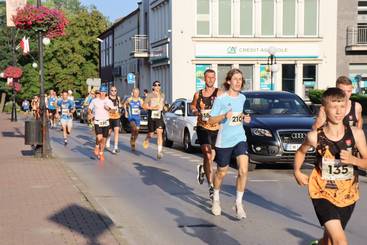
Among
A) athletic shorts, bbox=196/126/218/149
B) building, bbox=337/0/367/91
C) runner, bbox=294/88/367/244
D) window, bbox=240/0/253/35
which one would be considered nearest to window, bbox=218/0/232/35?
window, bbox=240/0/253/35

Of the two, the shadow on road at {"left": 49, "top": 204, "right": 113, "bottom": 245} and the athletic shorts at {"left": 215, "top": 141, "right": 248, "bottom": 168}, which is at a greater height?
the athletic shorts at {"left": 215, "top": 141, "right": 248, "bottom": 168}

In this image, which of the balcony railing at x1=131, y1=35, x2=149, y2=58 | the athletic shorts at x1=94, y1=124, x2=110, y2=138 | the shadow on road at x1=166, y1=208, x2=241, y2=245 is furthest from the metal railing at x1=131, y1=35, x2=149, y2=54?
the shadow on road at x1=166, y1=208, x2=241, y2=245

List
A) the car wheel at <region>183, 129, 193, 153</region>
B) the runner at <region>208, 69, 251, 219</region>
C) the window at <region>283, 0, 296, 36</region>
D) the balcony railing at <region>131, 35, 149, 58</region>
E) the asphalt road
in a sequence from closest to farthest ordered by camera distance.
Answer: the asphalt road
the runner at <region>208, 69, 251, 219</region>
the car wheel at <region>183, 129, 193, 153</region>
the window at <region>283, 0, 296, 36</region>
the balcony railing at <region>131, 35, 149, 58</region>

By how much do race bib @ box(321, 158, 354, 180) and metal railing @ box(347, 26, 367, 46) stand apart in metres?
39.6

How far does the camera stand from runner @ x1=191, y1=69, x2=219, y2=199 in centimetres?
979

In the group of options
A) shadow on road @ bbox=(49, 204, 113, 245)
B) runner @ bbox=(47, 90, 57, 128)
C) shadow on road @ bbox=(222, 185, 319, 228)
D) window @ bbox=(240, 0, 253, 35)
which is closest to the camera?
shadow on road @ bbox=(49, 204, 113, 245)

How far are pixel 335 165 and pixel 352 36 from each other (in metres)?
40.0

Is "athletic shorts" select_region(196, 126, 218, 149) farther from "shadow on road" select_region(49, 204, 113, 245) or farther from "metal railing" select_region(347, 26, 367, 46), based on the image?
"metal railing" select_region(347, 26, 367, 46)

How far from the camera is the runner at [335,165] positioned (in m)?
5.09

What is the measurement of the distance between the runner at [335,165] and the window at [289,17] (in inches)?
1533

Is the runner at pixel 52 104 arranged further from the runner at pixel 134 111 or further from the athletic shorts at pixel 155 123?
the athletic shorts at pixel 155 123

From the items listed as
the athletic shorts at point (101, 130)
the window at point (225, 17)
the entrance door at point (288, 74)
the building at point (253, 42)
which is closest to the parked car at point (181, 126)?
the athletic shorts at point (101, 130)

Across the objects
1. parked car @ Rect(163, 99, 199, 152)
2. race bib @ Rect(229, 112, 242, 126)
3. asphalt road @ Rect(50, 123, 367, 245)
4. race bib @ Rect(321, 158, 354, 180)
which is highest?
race bib @ Rect(229, 112, 242, 126)

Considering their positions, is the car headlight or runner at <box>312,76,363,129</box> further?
the car headlight
